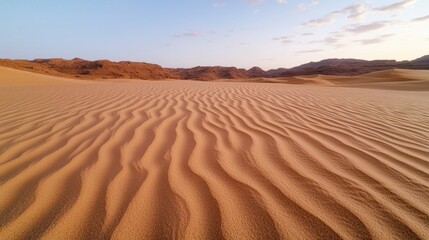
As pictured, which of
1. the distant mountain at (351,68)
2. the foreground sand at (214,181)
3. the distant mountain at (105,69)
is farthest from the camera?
the distant mountain at (351,68)

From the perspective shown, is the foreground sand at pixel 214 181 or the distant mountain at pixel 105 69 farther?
the distant mountain at pixel 105 69

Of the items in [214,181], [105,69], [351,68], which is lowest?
[351,68]

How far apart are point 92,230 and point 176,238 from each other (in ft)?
1.34

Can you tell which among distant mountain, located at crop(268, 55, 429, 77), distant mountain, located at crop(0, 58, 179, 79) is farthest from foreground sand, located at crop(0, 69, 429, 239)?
distant mountain, located at crop(268, 55, 429, 77)

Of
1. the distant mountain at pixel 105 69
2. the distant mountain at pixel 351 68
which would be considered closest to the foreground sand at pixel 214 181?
the distant mountain at pixel 105 69

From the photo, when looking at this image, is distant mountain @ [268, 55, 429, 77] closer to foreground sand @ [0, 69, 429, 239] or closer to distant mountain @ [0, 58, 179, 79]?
distant mountain @ [0, 58, 179, 79]

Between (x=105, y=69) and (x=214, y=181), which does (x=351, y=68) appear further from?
(x=214, y=181)

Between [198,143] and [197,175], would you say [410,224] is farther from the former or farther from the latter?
[198,143]

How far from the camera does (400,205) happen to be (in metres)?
1.38

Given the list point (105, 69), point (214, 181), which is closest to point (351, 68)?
point (105, 69)

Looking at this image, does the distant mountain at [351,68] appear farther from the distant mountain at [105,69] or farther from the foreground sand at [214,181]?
the foreground sand at [214,181]

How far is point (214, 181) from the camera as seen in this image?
167 cm

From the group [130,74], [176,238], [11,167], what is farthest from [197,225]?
[130,74]

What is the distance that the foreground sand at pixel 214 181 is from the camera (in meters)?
1.23
